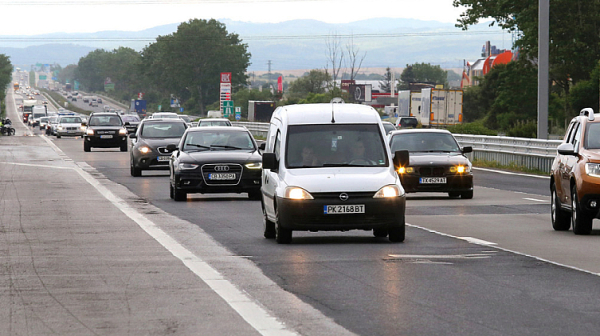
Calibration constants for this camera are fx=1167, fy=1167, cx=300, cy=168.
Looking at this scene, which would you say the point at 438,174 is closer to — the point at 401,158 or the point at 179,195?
the point at 179,195

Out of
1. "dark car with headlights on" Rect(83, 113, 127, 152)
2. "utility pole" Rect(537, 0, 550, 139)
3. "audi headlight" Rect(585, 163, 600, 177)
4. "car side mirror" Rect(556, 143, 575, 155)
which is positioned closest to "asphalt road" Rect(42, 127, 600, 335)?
"audi headlight" Rect(585, 163, 600, 177)

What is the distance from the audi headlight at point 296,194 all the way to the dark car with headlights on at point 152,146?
17.2m

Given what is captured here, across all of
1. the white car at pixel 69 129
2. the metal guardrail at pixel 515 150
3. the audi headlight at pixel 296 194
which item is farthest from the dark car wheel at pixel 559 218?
the white car at pixel 69 129

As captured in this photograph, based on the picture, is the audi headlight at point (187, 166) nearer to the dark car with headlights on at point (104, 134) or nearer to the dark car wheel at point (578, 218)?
the dark car wheel at point (578, 218)

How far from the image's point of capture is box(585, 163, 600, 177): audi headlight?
579 inches

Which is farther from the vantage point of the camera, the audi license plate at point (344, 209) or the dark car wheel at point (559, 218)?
the dark car wheel at point (559, 218)

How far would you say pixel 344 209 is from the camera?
44.2 ft

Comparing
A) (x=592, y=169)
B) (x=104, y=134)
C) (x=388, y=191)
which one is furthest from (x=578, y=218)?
(x=104, y=134)

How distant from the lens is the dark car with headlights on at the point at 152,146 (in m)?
30.7

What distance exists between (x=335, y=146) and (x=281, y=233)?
140 centimetres

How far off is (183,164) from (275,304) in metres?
13.6

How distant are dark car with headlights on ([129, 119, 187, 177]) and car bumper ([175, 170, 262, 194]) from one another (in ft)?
27.9

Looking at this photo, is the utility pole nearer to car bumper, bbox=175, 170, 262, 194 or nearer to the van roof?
car bumper, bbox=175, 170, 262, 194

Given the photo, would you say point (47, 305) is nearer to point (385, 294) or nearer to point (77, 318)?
point (77, 318)
